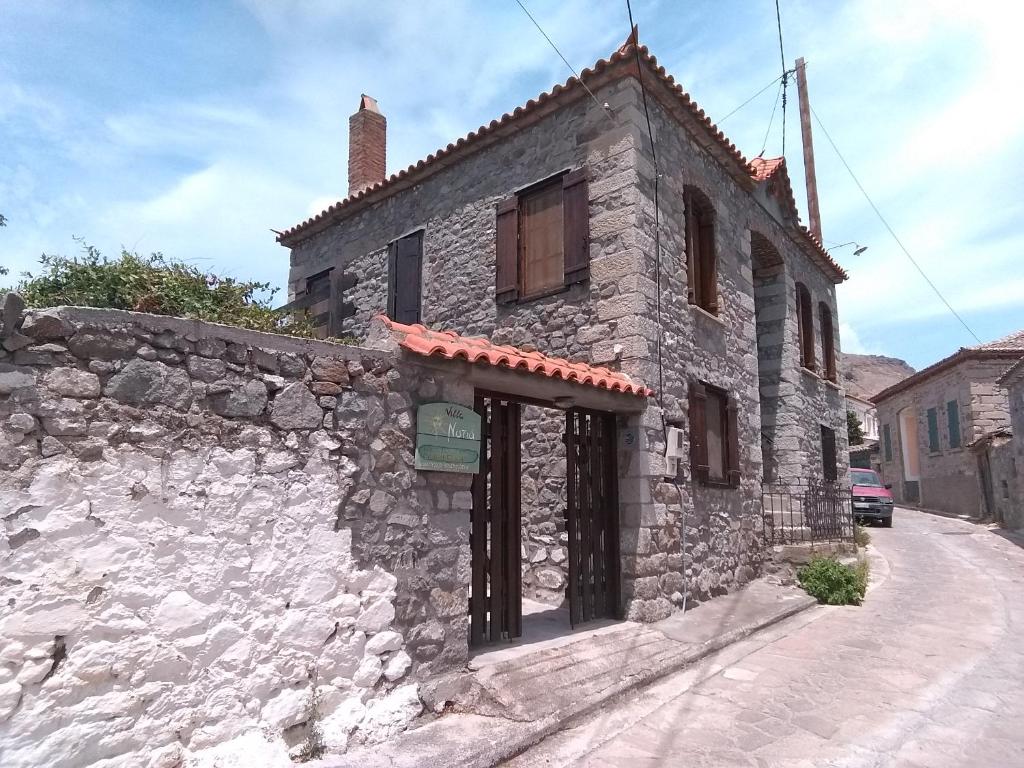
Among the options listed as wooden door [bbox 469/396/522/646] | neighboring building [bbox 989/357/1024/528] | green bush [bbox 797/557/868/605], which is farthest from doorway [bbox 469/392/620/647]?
neighboring building [bbox 989/357/1024/528]

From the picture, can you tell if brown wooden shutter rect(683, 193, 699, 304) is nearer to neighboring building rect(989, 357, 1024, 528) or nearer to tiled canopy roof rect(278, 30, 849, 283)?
tiled canopy roof rect(278, 30, 849, 283)

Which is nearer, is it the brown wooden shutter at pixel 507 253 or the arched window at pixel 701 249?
the brown wooden shutter at pixel 507 253

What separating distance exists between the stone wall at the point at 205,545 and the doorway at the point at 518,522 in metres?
0.85

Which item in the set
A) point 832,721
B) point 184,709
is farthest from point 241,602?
point 832,721

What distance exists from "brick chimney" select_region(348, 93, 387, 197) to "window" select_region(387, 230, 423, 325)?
8.80 feet

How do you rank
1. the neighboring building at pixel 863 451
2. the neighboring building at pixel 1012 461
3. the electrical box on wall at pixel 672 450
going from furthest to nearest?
1. the neighboring building at pixel 863 451
2. the neighboring building at pixel 1012 461
3. the electrical box on wall at pixel 672 450

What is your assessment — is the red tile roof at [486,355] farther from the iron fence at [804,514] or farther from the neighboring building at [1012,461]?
the neighboring building at [1012,461]

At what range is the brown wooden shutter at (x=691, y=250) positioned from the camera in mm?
8570

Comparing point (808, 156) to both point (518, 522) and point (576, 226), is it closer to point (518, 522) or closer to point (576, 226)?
point (576, 226)

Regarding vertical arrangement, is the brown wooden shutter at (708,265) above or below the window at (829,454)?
above

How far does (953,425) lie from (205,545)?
74.7ft

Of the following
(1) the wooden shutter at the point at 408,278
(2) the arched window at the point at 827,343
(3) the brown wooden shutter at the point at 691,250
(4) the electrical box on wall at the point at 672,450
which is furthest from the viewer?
(2) the arched window at the point at 827,343

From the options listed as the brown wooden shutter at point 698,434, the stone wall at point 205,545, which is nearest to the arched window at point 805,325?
the brown wooden shutter at point 698,434

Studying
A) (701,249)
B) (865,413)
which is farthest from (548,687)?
(865,413)
